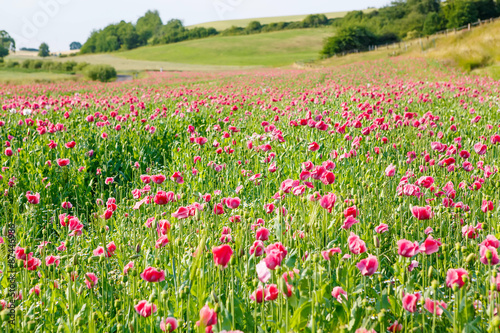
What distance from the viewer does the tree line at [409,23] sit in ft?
203

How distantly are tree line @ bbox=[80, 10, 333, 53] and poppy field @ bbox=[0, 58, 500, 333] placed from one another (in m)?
112

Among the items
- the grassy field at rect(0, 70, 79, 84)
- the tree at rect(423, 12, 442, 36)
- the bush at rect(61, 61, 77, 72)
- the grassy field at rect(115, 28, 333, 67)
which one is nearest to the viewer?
the grassy field at rect(0, 70, 79, 84)

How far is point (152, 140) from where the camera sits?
7023 millimetres

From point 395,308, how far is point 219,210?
4.05ft

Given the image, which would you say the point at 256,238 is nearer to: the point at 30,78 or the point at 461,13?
the point at 30,78

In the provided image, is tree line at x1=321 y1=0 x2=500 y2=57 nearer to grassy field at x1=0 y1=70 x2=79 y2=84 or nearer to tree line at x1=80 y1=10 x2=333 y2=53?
tree line at x1=80 y1=10 x2=333 y2=53

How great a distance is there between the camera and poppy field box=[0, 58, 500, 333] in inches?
74.5

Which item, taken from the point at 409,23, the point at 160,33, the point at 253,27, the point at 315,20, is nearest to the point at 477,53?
the point at 409,23

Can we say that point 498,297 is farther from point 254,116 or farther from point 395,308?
point 254,116

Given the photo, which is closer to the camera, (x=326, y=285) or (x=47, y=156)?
(x=326, y=285)

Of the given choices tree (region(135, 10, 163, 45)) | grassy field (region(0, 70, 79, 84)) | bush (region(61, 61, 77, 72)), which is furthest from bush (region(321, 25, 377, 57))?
tree (region(135, 10, 163, 45))

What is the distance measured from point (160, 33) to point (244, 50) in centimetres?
4912

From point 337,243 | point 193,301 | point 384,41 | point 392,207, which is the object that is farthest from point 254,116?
point 384,41

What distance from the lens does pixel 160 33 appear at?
12775cm
